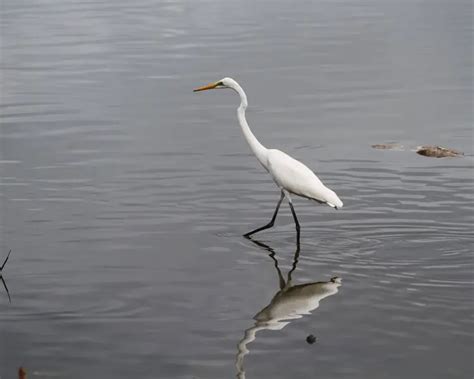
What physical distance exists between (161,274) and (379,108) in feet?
34.0

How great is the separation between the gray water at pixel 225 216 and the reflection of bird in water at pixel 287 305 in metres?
0.05

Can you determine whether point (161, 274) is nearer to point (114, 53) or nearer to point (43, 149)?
point (43, 149)

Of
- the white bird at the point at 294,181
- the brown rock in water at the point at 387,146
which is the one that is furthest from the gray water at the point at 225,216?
the white bird at the point at 294,181

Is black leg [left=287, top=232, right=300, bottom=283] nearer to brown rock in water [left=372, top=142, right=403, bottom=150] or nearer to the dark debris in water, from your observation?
the dark debris in water

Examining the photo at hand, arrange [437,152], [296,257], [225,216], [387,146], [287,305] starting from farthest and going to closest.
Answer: [387,146]
[437,152]
[225,216]
[296,257]
[287,305]

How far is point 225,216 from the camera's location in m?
12.9

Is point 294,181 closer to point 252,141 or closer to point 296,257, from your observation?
point 252,141

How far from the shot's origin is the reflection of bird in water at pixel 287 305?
9.07 metres

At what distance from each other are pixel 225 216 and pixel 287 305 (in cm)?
323

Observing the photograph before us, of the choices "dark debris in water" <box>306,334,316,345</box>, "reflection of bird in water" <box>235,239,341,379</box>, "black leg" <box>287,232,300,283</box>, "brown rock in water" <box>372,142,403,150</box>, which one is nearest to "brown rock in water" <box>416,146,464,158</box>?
"brown rock in water" <box>372,142,403,150</box>

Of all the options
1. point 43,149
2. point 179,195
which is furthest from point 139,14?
point 179,195

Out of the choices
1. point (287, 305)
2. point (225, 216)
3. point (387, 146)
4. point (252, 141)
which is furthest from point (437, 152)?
point (287, 305)

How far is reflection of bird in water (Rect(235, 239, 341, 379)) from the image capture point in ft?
29.8

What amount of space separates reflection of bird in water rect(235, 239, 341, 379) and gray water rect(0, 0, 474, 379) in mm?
54
